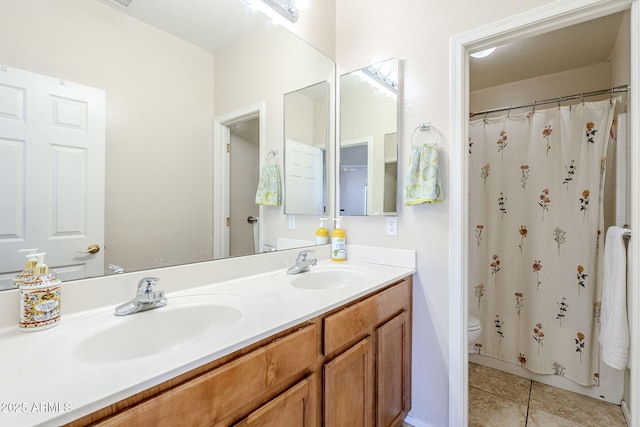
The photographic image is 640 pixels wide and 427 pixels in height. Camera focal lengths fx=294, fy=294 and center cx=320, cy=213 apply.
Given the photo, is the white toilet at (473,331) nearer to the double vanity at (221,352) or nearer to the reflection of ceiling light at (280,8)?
the double vanity at (221,352)

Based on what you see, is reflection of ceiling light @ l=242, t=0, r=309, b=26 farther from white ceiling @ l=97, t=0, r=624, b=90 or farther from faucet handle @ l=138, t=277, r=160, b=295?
faucet handle @ l=138, t=277, r=160, b=295

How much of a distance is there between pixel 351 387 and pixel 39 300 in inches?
39.7

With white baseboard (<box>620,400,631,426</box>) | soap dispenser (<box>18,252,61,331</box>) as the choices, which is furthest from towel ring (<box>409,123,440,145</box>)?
white baseboard (<box>620,400,631,426</box>)

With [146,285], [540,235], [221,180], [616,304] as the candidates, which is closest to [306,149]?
[221,180]

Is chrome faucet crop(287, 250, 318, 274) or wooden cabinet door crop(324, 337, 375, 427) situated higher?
chrome faucet crop(287, 250, 318, 274)

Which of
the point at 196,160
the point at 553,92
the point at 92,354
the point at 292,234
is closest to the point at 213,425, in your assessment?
the point at 92,354

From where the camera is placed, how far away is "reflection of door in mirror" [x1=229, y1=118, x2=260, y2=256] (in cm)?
137

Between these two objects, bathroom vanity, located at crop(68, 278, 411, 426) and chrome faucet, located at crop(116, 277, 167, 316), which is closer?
bathroom vanity, located at crop(68, 278, 411, 426)

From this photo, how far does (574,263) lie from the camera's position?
1.97 metres

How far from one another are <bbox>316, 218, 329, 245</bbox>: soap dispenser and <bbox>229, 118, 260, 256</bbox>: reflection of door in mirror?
1.57 feet

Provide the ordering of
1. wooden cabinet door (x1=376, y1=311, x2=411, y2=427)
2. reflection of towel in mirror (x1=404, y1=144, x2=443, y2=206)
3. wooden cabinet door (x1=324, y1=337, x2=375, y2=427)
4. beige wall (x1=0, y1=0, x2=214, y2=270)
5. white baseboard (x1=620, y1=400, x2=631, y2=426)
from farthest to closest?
white baseboard (x1=620, y1=400, x2=631, y2=426) < reflection of towel in mirror (x1=404, y1=144, x2=443, y2=206) < wooden cabinet door (x1=376, y1=311, x2=411, y2=427) < wooden cabinet door (x1=324, y1=337, x2=375, y2=427) < beige wall (x1=0, y1=0, x2=214, y2=270)

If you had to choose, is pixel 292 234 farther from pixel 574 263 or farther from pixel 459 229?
pixel 574 263

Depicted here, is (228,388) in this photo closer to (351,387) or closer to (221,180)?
(351,387)

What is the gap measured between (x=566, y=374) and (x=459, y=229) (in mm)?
1504
